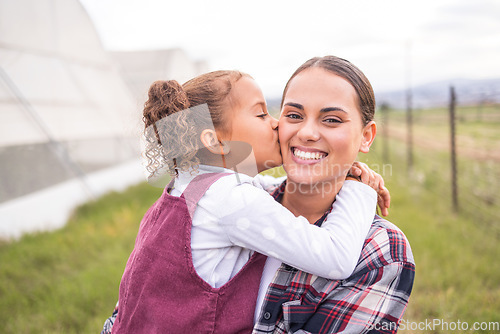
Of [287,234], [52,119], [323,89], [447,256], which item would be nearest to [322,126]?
[323,89]

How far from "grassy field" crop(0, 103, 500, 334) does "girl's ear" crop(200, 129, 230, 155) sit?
1151 millimetres

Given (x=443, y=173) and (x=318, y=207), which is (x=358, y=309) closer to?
(x=318, y=207)

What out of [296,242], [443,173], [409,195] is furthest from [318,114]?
[443,173]

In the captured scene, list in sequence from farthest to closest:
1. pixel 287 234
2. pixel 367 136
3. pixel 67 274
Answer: pixel 67 274
pixel 367 136
pixel 287 234

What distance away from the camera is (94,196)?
23.2ft

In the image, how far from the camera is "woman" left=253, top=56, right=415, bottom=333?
56.4 inches

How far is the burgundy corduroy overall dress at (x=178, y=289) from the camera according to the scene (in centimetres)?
145

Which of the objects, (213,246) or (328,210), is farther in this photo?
(328,210)

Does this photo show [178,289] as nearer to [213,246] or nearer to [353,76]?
[213,246]

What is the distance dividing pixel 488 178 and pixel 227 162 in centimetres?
624

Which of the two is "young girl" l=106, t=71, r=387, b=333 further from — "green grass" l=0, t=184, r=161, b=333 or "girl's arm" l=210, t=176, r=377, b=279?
"green grass" l=0, t=184, r=161, b=333

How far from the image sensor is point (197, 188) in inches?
61.3

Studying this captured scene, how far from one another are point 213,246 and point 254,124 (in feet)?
2.08

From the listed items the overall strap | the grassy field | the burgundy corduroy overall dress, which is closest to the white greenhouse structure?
the grassy field
